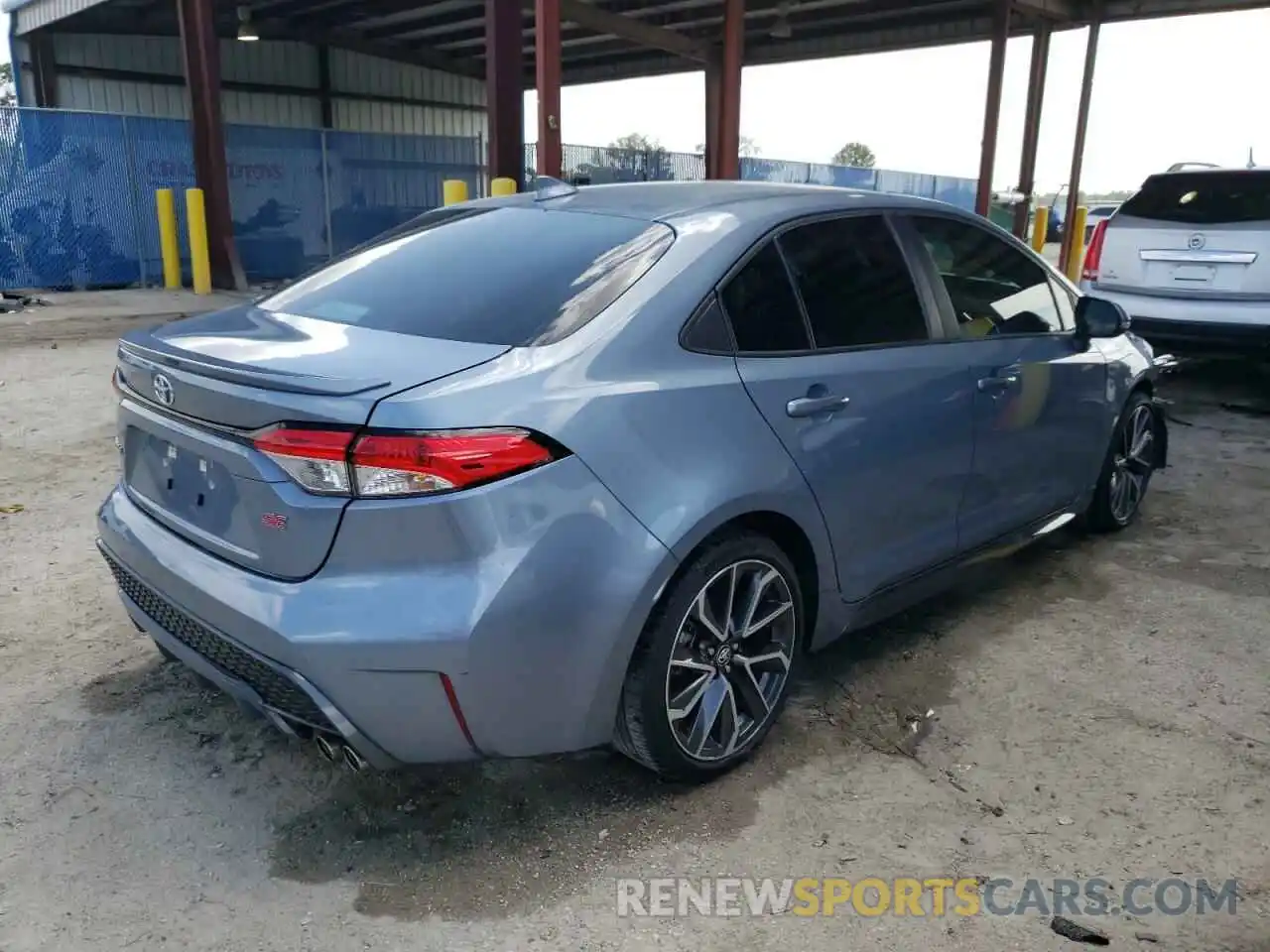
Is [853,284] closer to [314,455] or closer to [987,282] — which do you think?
[987,282]

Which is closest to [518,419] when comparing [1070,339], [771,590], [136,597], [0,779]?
[771,590]

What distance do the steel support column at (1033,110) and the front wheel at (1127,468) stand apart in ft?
49.8

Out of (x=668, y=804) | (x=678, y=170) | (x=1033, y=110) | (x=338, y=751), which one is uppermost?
(x=1033, y=110)

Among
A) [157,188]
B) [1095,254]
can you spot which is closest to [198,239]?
[157,188]

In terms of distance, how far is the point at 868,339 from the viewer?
305cm

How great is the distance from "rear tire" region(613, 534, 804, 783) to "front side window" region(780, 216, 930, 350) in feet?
2.35

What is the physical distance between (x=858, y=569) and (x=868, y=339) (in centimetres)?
70

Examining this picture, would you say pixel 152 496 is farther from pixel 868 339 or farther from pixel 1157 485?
pixel 1157 485

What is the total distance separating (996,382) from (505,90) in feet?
28.3

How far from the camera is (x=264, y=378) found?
2232 millimetres

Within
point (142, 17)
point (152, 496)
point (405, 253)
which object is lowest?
point (152, 496)

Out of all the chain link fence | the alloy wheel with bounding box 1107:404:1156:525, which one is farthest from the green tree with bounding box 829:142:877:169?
the alloy wheel with bounding box 1107:404:1156:525

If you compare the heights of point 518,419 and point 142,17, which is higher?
point 142,17

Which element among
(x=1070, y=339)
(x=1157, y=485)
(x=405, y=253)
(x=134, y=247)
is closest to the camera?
(x=405, y=253)
